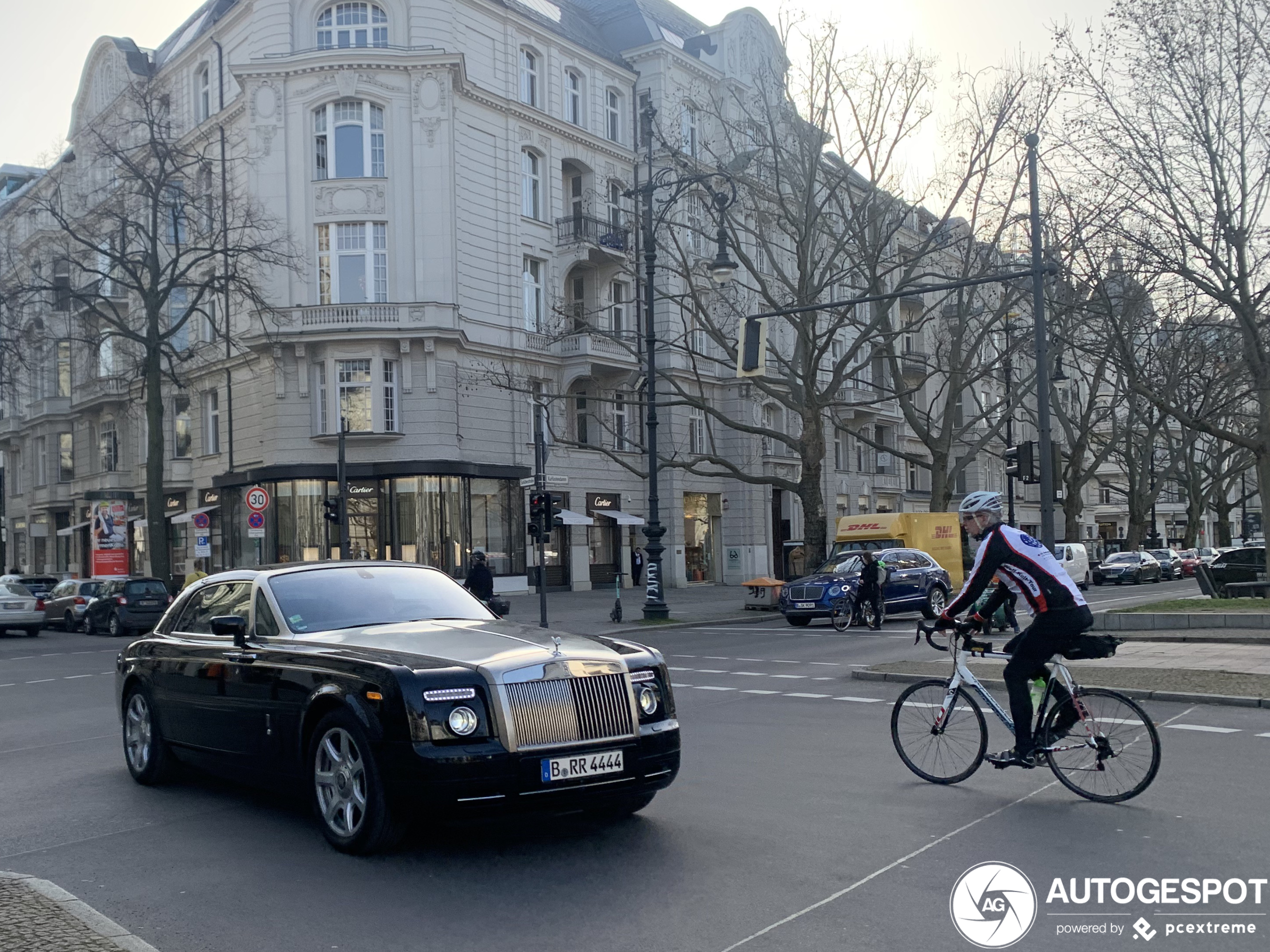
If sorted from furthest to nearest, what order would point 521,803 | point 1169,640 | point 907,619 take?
point 907,619 < point 1169,640 < point 521,803

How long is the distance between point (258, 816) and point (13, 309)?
32.0 m

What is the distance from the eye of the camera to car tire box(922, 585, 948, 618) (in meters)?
27.4

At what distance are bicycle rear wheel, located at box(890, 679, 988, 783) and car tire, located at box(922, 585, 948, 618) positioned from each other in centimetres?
1961

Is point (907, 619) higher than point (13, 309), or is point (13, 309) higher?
point (13, 309)

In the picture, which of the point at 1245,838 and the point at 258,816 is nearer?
the point at 1245,838

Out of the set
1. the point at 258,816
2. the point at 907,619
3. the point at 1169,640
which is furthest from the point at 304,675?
the point at 907,619

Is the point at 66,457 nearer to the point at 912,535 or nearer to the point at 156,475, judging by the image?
the point at 156,475

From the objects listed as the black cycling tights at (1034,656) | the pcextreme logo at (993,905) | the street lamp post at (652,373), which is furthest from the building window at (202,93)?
the pcextreme logo at (993,905)

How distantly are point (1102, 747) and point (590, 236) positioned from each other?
3824 centimetres

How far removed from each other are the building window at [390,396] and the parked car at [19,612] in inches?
430

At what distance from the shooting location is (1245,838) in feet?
20.3

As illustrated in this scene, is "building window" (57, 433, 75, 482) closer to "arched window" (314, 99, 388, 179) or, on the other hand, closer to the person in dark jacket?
"arched window" (314, 99, 388, 179)

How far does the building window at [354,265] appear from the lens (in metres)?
38.0

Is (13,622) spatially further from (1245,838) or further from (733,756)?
(1245,838)
